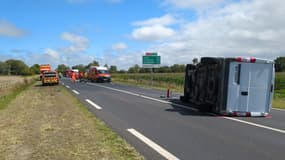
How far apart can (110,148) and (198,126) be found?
3801mm

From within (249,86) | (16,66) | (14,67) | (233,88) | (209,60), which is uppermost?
(209,60)

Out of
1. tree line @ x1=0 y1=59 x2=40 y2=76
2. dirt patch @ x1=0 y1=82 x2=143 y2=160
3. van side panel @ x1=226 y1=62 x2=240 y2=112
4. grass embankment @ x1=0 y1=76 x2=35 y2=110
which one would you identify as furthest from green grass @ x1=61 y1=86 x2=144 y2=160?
tree line @ x1=0 y1=59 x2=40 y2=76

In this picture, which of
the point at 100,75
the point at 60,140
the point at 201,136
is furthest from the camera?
the point at 100,75

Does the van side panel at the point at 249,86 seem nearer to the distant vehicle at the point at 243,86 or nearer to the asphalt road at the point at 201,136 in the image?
the distant vehicle at the point at 243,86

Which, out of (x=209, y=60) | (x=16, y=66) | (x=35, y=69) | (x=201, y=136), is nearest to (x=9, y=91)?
(x=209, y=60)

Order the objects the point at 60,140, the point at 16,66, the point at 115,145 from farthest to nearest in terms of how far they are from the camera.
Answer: the point at 16,66
the point at 60,140
the point at 115,145

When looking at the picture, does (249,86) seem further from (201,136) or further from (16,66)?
(16,66)

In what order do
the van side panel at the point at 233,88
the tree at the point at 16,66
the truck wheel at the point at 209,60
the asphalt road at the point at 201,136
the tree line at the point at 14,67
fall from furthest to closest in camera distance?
the tree at the point at 16,66 → the tree line at the point at 14,67 → the truck wheel at the point at 209,60 → the van side panel at the point at 233,88 → the asphalt road at the point at 201,136

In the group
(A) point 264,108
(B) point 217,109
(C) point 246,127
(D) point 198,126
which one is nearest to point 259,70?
(A) point 264,108

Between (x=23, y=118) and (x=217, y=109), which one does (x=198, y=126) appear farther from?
(x=23, y=118)

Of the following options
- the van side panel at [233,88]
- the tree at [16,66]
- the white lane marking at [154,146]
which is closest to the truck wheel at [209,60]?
the van side panel at [233,88]

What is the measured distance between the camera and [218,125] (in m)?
9.31

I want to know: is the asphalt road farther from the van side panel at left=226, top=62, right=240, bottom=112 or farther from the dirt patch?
the van side panel at left=226, top=62, right=240, bottom=112

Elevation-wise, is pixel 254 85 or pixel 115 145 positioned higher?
pixel 254 85
